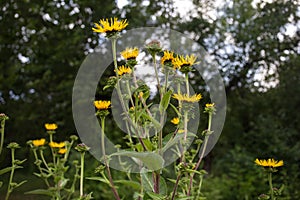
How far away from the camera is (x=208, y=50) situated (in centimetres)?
388

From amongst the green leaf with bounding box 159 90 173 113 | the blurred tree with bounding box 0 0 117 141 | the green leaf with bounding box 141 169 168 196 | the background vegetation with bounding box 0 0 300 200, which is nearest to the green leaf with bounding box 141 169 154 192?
the green leaf with bounding box 141 169 168 196

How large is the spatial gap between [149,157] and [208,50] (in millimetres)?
3257

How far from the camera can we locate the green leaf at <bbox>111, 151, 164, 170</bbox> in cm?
69

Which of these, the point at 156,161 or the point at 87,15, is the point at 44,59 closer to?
the point at 87,15

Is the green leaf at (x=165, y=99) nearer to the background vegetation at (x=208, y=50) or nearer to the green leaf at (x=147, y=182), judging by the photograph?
the green leaf at (x=147, y=182)

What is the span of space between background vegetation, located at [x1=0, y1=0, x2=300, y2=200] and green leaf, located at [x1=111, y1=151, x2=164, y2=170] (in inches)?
107

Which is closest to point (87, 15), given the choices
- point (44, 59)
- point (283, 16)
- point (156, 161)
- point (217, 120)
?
point (44, 59)

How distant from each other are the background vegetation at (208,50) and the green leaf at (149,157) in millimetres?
2710

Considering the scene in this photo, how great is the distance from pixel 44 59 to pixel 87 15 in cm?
56

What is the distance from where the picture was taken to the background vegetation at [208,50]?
359cm

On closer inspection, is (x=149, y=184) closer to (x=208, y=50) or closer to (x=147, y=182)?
(x=147, y=182)

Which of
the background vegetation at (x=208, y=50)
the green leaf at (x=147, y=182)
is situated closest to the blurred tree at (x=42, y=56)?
the background vegetation at (x=208, y=50)

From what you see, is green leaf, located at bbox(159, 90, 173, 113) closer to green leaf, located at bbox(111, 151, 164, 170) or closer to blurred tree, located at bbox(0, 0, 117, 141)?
green leaf, located at bbox(111, 151, 164, 170)

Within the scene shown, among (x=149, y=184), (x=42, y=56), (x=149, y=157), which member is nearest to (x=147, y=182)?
(x=149, y=184)
